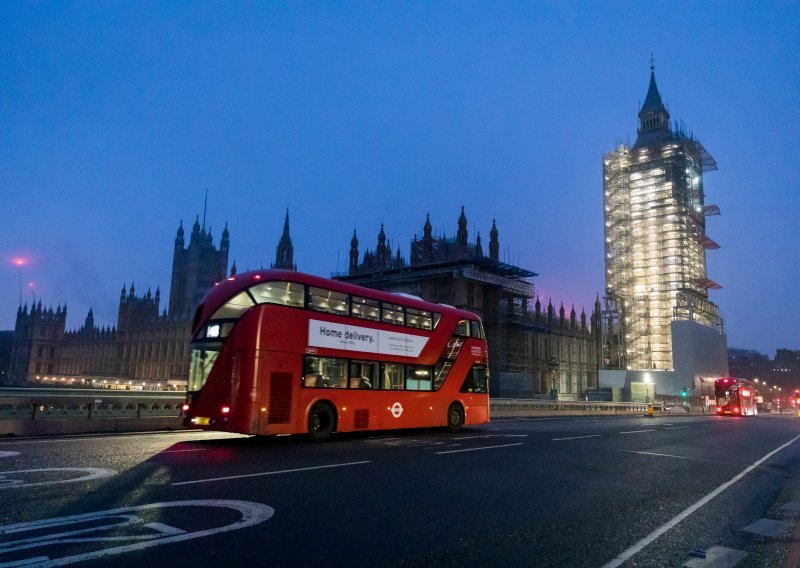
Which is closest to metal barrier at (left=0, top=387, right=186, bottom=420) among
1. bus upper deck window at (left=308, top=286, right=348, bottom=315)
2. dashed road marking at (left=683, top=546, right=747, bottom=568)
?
bus upper deck window at (left=308, top=286, right=348, bottom=315)

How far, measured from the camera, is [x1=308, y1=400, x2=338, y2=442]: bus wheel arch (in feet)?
46.3

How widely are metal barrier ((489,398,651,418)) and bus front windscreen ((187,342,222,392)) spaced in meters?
22.7

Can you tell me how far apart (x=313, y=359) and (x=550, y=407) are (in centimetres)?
3034

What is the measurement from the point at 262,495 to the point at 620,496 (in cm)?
482

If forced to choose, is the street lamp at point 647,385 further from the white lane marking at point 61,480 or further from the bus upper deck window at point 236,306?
the white lane marking at point 61,480

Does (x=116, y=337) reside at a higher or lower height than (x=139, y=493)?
higher

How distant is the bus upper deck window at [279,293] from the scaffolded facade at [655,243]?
187 feet

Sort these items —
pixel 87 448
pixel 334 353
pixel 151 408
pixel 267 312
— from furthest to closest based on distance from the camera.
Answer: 1. pixel 151 408
2. pixel 334 353
3. pixel 267 312
4. pixel 87 448

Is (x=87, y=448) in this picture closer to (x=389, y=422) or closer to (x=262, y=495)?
(x=262, y=495)

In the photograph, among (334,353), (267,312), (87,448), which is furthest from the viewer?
(334,353)

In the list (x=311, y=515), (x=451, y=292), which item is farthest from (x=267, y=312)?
(x=451, y=292)

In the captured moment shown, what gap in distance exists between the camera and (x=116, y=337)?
4003 inches

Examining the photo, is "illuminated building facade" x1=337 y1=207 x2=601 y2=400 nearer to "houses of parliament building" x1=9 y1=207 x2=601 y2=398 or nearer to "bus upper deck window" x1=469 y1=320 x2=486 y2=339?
"houses of parliament building" x1=9 y1=207 x2=601 y2=398

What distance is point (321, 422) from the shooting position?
1475cm
